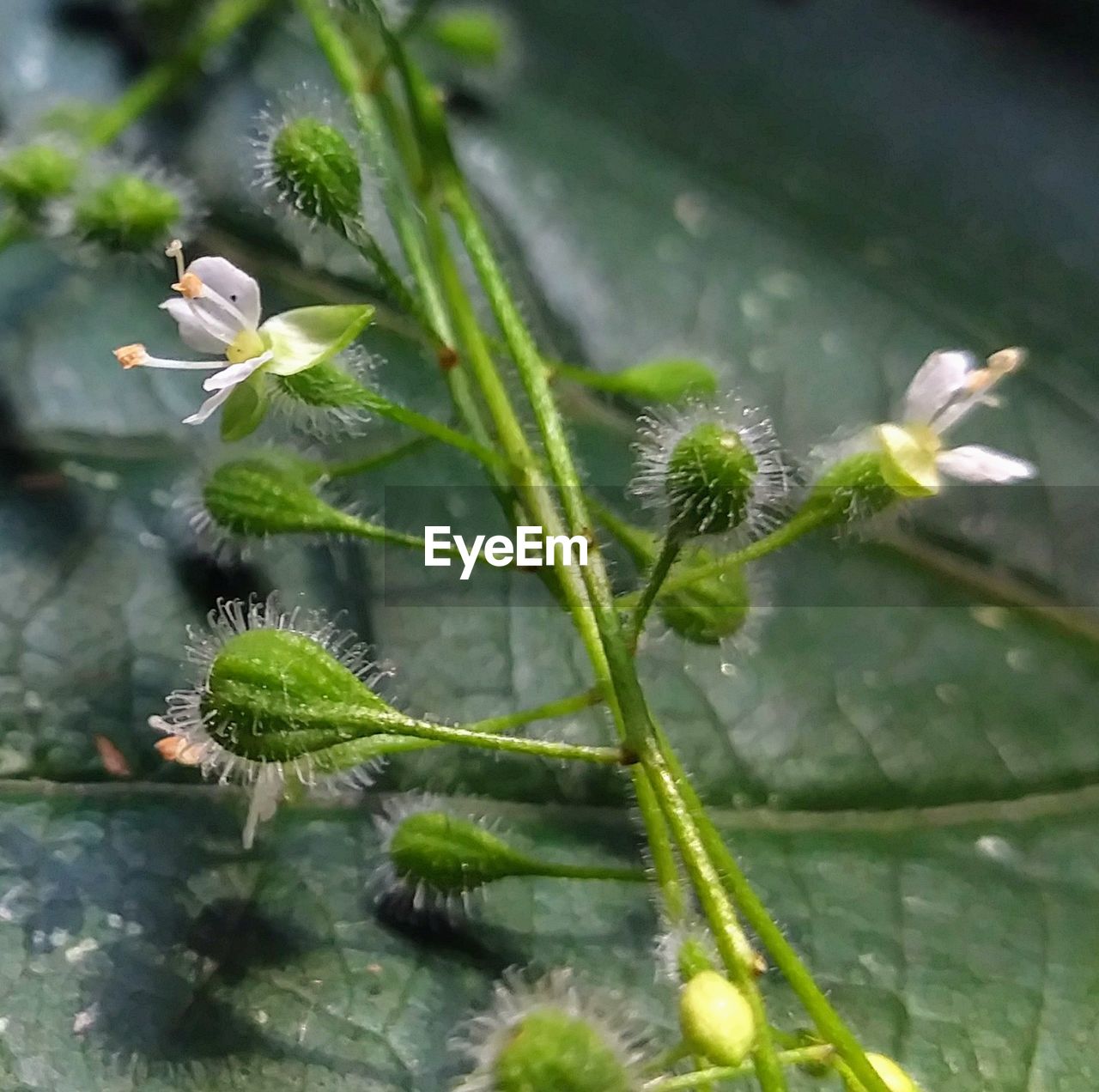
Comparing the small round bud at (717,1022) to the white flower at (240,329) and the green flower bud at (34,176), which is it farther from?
the green flower bud at (34,176)

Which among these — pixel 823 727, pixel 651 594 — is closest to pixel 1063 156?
pixel 823 727

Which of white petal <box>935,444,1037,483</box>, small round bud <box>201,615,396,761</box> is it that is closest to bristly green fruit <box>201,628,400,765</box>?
small round bud <box>201,615,396,761</box>

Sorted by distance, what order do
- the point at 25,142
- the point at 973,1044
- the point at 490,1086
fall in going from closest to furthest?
1. the point at 490,1086
2. the point at 973,1044
3. the point at 25,142

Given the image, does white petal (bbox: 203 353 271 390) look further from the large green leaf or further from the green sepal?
the large green leaf

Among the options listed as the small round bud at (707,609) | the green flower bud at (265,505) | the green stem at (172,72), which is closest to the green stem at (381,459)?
the green flower bud at (265,505)

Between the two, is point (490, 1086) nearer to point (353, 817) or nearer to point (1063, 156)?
point (353, 817)

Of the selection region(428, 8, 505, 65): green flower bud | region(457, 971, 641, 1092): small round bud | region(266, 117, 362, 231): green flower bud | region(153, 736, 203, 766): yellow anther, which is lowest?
region(153, 736, 203, 766): yellow anther

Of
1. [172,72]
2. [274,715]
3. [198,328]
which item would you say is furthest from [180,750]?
[172,72]
